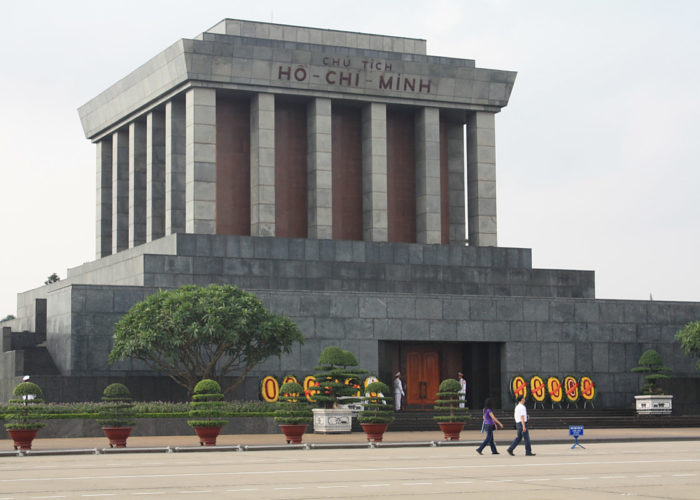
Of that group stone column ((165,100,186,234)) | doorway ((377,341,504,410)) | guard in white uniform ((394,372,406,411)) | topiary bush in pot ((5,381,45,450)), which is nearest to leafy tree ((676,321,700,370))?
doorway ((377,341,504,410))

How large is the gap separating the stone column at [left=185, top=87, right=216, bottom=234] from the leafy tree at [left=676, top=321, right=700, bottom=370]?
68.7ft

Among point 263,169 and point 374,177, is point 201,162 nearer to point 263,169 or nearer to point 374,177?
point 263,169

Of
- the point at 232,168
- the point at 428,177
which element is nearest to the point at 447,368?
the point at 428,177

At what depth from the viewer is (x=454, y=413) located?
127ft

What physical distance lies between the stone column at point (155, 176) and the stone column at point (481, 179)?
1508cm

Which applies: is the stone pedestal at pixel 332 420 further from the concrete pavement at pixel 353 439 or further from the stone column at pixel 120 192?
the stone column at pixel 120 192

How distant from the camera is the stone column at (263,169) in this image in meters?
53.6

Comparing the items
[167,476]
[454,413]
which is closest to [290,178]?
[454,413]

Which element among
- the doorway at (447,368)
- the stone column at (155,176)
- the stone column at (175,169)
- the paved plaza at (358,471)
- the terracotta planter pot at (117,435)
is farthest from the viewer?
the stone column at (155,176)

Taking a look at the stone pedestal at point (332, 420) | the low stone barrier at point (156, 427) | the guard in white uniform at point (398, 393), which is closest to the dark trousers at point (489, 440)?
the stone pedestal at point (332, 420)

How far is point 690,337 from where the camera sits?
5062 centimetres

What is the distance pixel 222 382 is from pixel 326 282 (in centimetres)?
903

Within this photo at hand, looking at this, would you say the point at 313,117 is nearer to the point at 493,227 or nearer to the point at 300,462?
the point at 493,227

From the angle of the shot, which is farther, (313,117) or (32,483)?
(313,117)
